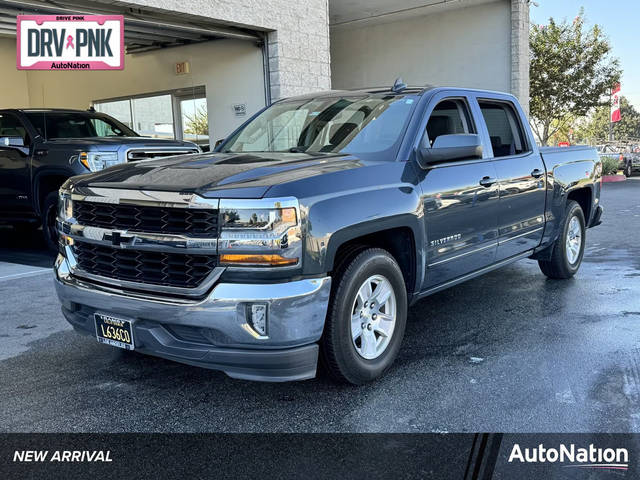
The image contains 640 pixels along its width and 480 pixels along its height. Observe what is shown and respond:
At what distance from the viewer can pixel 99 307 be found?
3.71 m

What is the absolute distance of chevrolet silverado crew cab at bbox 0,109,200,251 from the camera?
320 inches

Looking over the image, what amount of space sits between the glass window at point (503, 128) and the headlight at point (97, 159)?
4735 mm

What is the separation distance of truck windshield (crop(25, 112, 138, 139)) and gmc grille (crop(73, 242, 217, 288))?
5.87 m

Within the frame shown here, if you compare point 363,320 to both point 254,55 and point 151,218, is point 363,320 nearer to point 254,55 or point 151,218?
point 151,218

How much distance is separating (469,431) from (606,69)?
90.5 feet

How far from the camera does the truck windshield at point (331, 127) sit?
445 cm

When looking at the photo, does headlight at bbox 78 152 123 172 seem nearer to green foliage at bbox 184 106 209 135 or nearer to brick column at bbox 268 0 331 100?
brick column at bbox 268 0 331 100

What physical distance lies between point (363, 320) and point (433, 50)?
670 inches

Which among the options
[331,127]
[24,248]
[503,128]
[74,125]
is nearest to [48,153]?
[74,125]

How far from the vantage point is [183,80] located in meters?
15.0

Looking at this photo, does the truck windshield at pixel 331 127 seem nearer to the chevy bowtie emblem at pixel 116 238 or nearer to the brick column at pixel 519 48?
the chevy bowtie emblem at pixel 116 238

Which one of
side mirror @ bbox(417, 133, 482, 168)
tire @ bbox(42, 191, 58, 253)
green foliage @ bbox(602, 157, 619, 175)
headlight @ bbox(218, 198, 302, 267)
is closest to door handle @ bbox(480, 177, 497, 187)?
side mirror @ bbox(417, 133, 482, 168)

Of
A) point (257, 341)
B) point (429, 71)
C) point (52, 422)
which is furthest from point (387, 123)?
point (429, 71)

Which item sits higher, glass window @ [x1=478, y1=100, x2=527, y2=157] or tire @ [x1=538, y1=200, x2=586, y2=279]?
glass window @ [x1=478, y1=100, x2=527, y2=157]
